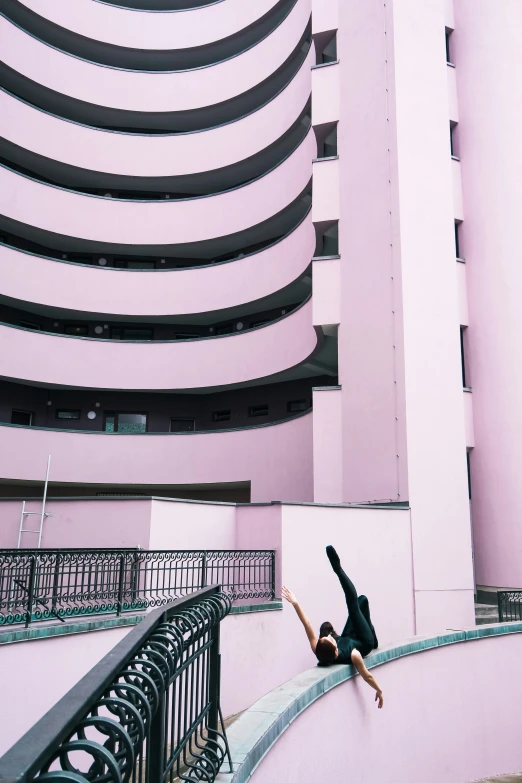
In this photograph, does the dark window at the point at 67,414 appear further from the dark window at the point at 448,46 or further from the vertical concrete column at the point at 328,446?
the dark window at the point at 448,46

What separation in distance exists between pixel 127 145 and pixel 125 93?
233 centimetres

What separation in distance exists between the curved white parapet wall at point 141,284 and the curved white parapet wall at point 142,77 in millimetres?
7036

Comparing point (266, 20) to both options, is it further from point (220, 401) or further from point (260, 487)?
point (260, 487)

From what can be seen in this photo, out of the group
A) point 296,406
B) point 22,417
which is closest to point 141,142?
point 22,417

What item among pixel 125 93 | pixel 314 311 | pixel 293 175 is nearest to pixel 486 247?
pixel 314 311

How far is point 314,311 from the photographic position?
18.6 m

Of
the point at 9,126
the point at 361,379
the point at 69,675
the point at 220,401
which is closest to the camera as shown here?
the point at 69,675

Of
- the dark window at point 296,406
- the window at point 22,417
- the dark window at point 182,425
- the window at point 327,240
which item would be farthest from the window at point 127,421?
the window at point 327,240

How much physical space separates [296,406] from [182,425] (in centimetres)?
486

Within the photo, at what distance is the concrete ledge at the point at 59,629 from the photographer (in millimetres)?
8773

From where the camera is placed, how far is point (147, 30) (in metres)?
28.5

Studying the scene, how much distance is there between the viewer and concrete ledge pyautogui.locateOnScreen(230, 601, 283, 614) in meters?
12.5

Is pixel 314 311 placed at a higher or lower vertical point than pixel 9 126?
lower

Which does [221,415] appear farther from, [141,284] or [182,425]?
[141,284]
